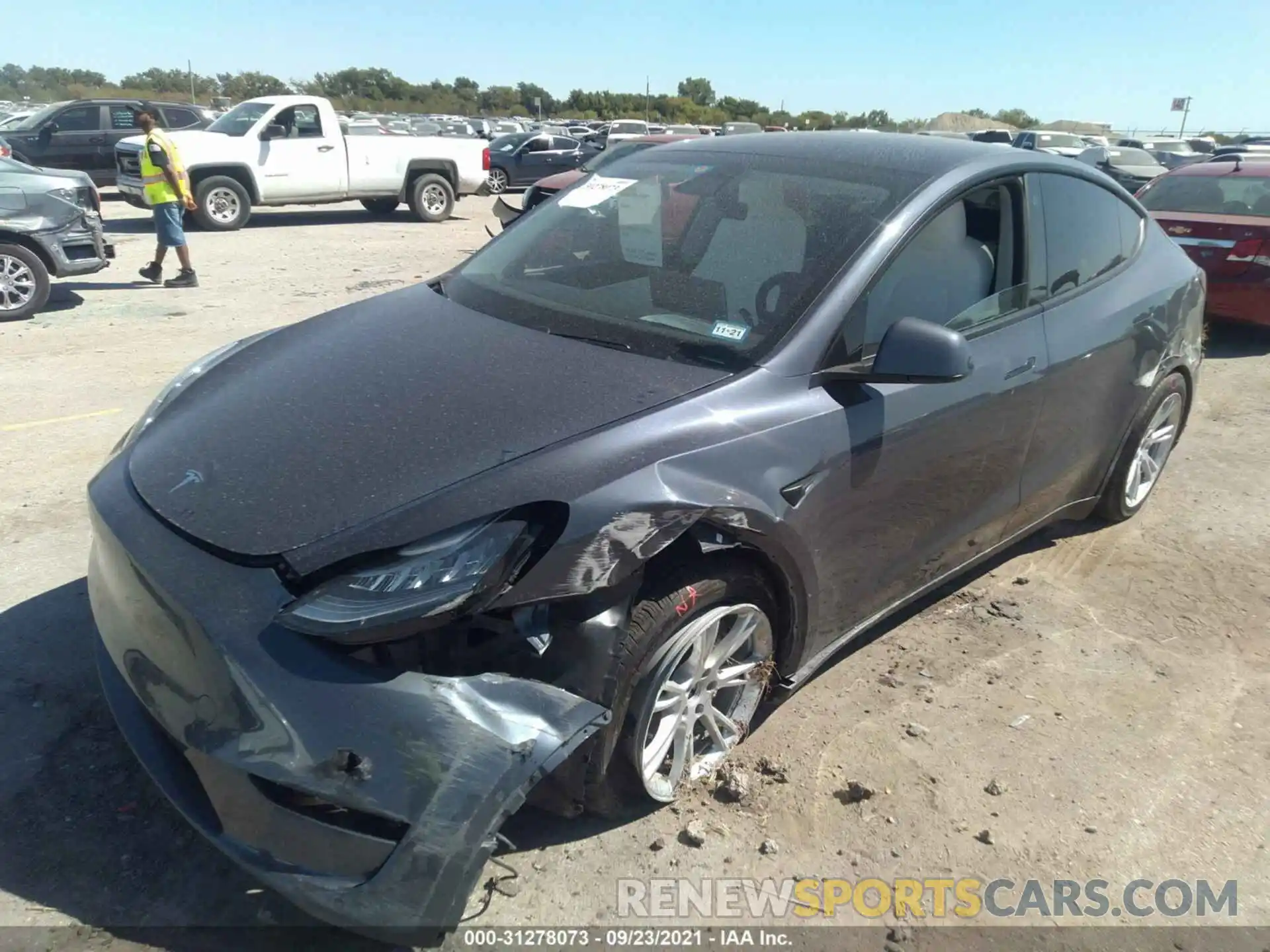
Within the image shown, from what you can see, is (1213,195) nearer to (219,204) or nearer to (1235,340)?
(1235,340)

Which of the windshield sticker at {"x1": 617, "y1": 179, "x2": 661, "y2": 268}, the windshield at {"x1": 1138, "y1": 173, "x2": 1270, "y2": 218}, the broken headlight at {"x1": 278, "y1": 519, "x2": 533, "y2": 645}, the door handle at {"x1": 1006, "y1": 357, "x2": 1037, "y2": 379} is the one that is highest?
the windshield sticker at {"x1": 617, "y1": 179, "x2": 661, "y2": 268}

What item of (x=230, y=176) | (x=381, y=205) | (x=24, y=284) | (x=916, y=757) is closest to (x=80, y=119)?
(x=230, y=176)

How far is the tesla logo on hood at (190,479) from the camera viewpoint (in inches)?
95.6

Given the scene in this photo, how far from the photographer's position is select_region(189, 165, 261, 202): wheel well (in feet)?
45.9

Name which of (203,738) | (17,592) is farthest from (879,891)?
(17,592)

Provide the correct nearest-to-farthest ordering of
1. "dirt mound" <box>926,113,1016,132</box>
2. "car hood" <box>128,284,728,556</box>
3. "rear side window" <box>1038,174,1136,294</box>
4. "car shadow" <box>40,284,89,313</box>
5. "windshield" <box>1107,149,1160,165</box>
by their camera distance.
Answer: "car hood" <box>128,284,728,556</box> < "rear side window" <box>1038,174,1136,294</box> < "car shadow" <box>40,284,89,313</box> < "windshield" <box>1107,149,1160,165</box> < "dirt mound" <box>926,113,1016,132</box>

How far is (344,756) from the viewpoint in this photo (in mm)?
1947

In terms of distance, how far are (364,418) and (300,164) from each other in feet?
46.0

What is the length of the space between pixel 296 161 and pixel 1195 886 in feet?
50.2

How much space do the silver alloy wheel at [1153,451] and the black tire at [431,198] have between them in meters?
13.7

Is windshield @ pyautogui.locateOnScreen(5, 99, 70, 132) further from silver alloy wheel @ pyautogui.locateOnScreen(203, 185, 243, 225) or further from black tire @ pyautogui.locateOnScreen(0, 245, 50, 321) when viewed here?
black tire @ pyautogui.locateOnScreen(0, 245, 50, 321)

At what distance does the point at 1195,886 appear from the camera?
2.62m

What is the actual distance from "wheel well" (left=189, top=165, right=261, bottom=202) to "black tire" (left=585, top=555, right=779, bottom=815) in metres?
13.8

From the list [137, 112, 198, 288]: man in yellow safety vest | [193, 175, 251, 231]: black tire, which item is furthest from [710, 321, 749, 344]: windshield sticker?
[193, 175, 251, 231]: black tire
